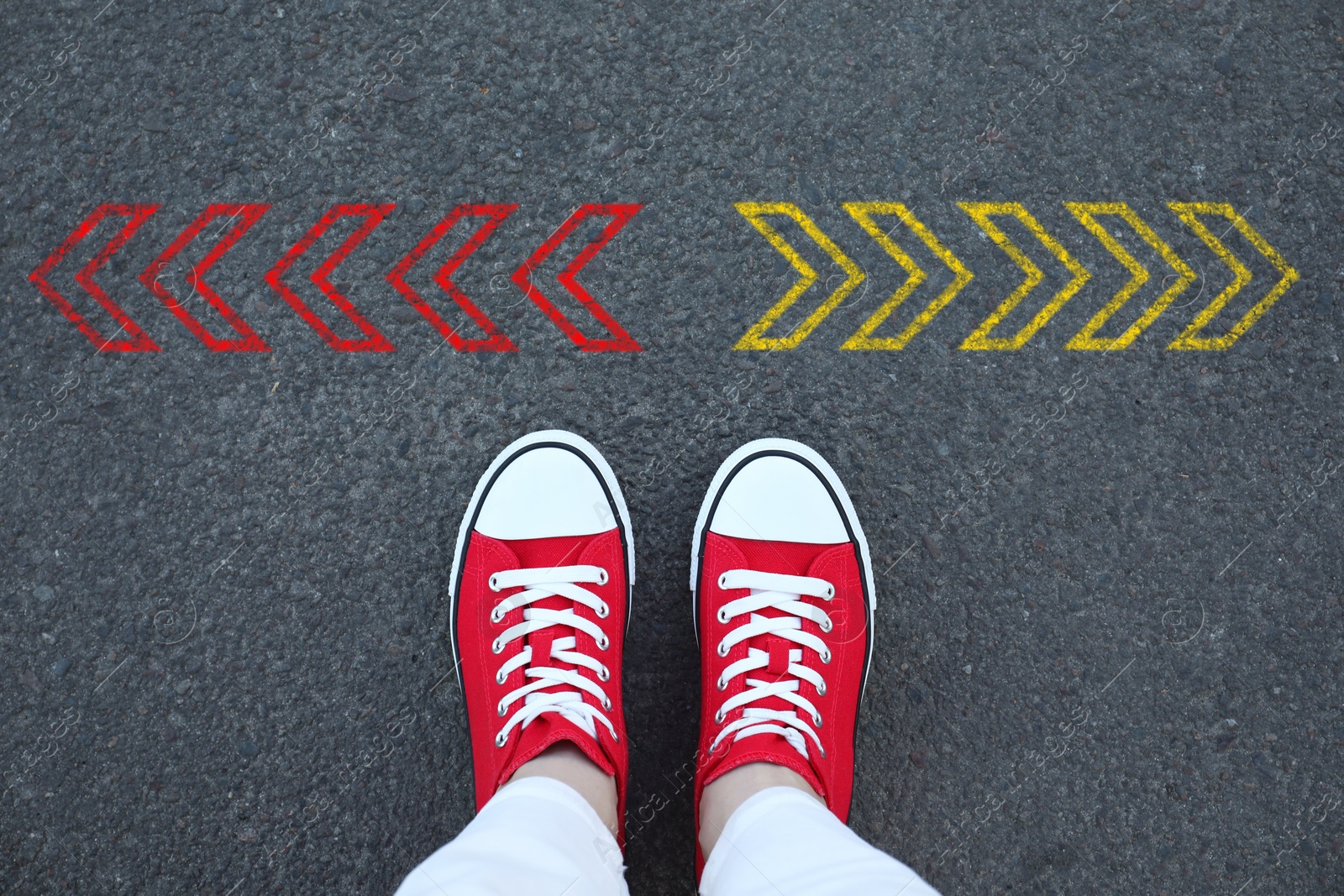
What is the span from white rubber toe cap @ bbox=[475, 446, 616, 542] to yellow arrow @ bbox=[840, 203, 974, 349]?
765 mm

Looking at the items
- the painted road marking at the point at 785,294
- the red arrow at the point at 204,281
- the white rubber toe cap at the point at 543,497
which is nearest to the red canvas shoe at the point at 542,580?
the white rubber toe cap at the point at 543,497

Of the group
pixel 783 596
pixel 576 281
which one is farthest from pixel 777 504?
pixel 576 281

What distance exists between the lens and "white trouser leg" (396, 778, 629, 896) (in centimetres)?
125

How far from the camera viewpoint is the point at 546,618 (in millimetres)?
1902

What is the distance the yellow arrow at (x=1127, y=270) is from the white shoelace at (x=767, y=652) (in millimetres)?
963

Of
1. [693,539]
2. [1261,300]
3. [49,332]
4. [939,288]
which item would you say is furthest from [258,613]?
[1261,300]

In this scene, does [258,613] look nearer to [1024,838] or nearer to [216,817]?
[216,817]

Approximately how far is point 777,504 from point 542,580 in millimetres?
633

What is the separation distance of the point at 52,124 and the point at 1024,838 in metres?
3.17

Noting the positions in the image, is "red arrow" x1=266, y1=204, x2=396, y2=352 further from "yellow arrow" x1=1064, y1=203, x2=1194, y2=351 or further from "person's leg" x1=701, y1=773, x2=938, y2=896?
"yellow arrow" x1=1064, y1=203, x2=1194, y2=351

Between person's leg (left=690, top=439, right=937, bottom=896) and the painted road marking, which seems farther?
the painted road marking

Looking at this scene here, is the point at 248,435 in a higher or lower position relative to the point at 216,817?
higher

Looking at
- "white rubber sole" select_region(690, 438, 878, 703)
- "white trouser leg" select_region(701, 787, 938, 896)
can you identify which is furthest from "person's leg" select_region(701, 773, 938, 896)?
"white rubber sole" select_region(690, 438, 878, 703)

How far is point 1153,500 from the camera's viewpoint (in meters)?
1.95
